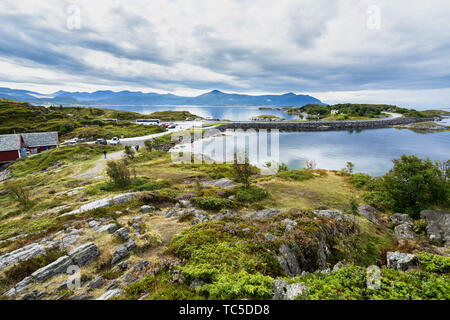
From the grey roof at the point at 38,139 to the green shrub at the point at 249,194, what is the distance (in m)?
65.9

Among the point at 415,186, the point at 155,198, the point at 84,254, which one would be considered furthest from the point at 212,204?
the point at 415,186

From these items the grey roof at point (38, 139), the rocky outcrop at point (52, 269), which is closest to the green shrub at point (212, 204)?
the rocky outcrop at point (52, 269)

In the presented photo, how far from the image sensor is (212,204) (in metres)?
17.3

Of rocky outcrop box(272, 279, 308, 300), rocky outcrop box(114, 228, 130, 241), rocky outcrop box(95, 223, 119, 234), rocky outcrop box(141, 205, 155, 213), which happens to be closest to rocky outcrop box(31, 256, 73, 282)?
rocky outcrop box(114, 228, 130, 241)

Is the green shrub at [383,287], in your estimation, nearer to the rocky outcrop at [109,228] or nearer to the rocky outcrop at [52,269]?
the rocky outcrop at [52,269]

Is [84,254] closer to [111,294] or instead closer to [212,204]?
[111,294]

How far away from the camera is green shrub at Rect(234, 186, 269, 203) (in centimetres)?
2106

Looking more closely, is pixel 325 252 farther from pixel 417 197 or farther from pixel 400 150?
pixel 400 150

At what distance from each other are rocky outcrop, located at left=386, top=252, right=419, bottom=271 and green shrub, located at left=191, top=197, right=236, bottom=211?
452 inches

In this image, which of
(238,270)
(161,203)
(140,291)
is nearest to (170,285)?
(140,291)

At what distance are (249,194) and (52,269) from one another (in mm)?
17162

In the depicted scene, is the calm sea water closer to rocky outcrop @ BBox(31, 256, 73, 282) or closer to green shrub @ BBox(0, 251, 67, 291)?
rocky outcrop @ BBox(31, 256, 73, 282)

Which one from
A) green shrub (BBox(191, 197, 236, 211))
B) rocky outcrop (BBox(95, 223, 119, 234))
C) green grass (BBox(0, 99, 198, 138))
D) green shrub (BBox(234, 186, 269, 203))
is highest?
green grass (BBox(0, 99, 198, 138))

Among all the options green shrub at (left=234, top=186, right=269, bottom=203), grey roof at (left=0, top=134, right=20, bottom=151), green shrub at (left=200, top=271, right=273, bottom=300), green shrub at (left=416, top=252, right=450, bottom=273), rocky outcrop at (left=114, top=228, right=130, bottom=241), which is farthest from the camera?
grey roof at (left=0, top=134, right=20, bottom=151)
